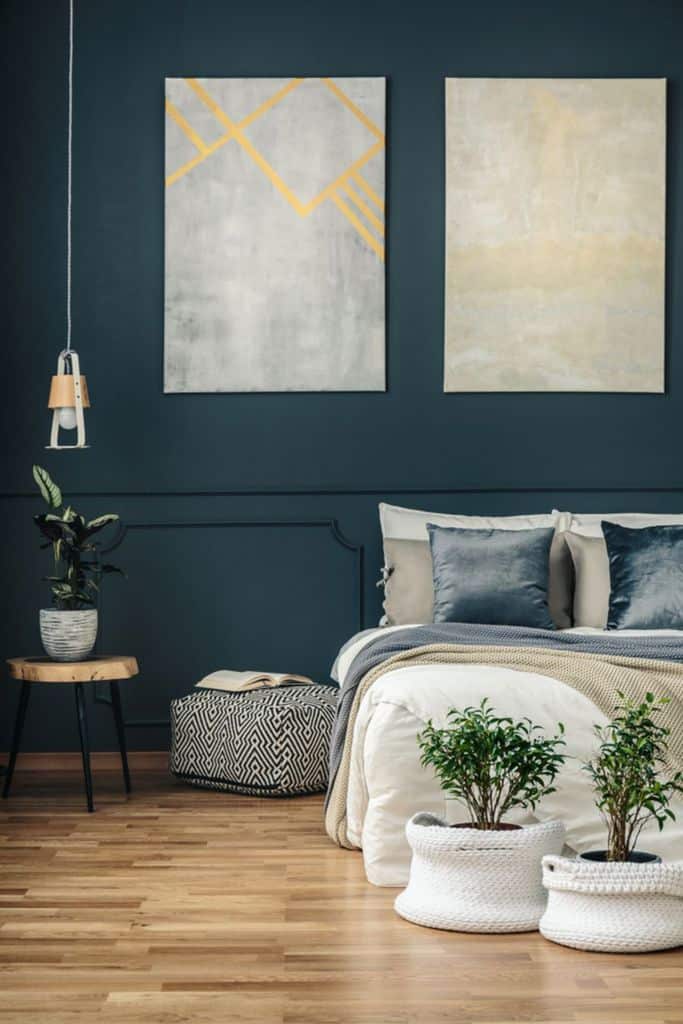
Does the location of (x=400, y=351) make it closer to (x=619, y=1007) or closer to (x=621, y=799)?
(x=621, y=799)

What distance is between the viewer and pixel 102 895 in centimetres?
345

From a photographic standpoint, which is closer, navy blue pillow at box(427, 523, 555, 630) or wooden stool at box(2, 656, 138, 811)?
wooden stool at box(2, 656, 138, 811)

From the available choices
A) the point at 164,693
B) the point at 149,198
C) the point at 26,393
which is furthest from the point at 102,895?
the point at 149,198

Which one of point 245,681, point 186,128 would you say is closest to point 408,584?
point 245,681

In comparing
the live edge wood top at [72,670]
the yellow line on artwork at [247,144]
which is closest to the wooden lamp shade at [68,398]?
the live edge wood top at [72,670]

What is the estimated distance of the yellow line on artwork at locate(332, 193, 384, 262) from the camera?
5.53 metres

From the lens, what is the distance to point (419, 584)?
5.11 metres

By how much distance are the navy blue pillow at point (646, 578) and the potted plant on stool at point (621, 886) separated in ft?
5.53

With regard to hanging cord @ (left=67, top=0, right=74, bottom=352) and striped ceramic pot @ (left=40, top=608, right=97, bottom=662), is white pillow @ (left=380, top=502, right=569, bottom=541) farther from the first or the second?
hanging cord @ (left=67, top=0, right=74, bottom=352)

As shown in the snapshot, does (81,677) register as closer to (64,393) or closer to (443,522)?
(64,393)

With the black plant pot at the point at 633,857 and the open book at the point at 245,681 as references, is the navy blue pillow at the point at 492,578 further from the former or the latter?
the black plant pot at the point at 633,857

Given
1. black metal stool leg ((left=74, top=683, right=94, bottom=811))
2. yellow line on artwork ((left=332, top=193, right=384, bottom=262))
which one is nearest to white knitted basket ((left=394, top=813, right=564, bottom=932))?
black metal stool leg ((left=74, top=683, right=94, bottom=811))

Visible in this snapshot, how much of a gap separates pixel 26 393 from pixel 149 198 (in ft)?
3.18

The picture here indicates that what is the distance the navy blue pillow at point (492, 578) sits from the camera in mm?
4832
